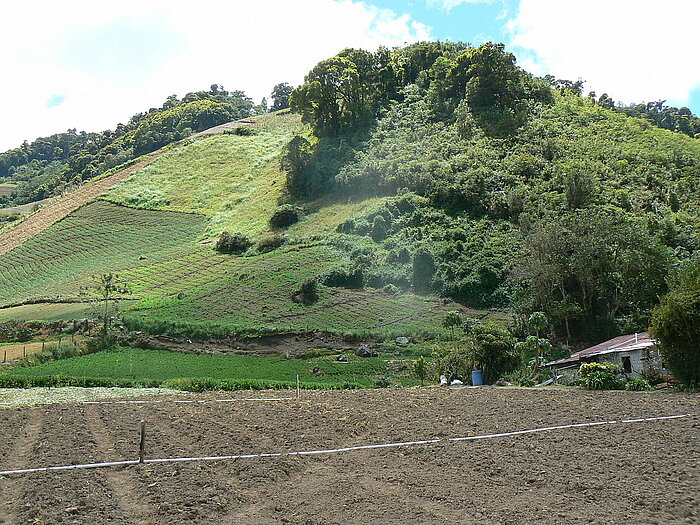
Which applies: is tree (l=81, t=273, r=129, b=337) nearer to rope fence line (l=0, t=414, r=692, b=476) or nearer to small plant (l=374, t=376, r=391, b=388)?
small plant (l=374, t=376, r=391, b=388)

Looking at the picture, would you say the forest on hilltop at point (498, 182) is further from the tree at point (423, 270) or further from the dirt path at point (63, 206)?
the dirt path at point (63, 206)

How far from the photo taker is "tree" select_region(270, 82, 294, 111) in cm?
14077

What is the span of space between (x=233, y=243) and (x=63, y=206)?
3800 cm

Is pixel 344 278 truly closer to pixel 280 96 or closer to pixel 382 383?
pixel 382 383

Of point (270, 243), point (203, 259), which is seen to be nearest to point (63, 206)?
point (203, 259)

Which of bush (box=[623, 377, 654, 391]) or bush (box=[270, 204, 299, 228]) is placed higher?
bush (box=[270, 204, 299, 228])

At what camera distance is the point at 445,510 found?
923 cm

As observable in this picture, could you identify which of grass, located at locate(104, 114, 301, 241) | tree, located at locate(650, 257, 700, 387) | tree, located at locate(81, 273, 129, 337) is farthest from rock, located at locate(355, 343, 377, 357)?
grass, located at locate(104, 114, 301, 241)

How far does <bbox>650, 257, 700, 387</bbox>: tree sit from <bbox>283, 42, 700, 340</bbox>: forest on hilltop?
19926 mm

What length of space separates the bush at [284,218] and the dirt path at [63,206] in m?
32.2

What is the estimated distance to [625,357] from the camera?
26266mm

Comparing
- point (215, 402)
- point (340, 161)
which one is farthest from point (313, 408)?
point (340, 161)

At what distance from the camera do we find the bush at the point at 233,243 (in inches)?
2393

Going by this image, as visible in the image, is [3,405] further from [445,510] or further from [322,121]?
[322,121]
